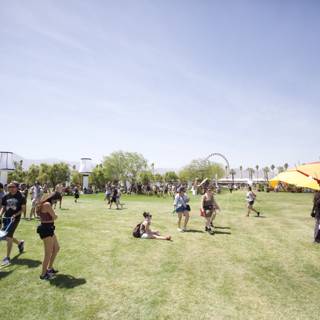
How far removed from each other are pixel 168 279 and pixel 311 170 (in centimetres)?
450

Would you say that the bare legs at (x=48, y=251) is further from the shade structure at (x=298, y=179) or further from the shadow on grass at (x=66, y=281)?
the shade structure at (x=298, y=179)

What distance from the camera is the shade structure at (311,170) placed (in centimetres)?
495

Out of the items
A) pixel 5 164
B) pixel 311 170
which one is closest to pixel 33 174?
pixel 5 164

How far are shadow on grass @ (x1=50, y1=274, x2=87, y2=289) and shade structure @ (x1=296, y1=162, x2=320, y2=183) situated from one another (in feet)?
18.2

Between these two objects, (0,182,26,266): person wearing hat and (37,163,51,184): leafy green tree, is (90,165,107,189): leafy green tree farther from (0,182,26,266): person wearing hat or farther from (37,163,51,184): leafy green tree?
(0,182,26,266): person wearing hat

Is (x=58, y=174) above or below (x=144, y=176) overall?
above

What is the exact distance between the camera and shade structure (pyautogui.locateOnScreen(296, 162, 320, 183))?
16.2ft

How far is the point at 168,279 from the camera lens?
25.5ft

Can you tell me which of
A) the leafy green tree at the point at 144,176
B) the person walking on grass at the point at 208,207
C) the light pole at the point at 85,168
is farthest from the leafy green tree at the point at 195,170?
the person walking on grass at the point at 208,207

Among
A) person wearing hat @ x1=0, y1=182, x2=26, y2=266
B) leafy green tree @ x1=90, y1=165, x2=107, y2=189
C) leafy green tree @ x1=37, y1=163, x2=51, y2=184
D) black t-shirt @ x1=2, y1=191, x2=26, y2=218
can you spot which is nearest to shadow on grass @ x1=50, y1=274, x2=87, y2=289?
person wearing hat @ x1=0, y1=182, x2=26, y2=266

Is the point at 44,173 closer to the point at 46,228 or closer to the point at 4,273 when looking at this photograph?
the point at 4,273

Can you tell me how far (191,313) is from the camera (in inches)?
239

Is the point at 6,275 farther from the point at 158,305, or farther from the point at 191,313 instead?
the point at 191,313

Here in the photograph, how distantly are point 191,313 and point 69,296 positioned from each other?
268 centimetres
